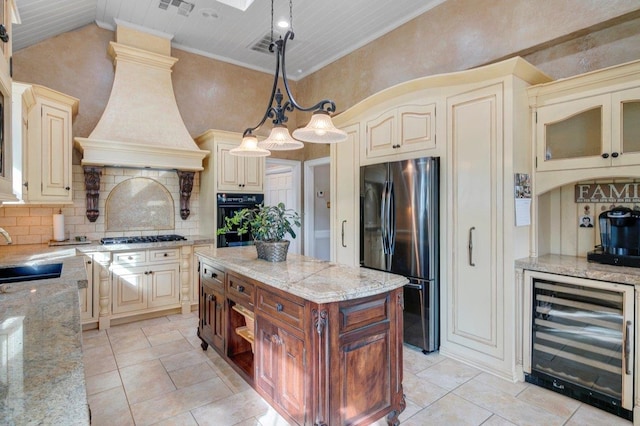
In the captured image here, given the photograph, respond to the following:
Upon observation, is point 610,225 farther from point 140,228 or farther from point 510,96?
point 140,228

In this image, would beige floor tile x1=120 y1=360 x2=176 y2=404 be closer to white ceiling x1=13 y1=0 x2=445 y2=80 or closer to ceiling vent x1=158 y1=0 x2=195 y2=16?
white ceiling x1=13 y1=0 x2=445 y2=80

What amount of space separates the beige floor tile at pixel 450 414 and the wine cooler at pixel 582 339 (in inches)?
25.7

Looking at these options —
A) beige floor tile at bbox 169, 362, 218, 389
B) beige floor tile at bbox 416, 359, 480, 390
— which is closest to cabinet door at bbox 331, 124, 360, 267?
beige floor tile at bbox 416, 359, 480, 390

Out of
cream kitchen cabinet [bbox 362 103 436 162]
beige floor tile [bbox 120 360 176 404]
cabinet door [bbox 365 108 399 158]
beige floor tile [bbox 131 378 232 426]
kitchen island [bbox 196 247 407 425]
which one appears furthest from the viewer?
cabinet door [bbox 365 108 399 158]

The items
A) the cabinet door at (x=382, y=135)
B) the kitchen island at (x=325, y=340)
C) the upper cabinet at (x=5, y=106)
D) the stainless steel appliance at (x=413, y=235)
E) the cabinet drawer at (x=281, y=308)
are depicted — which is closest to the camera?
the upper cabinet at (x=5, y=106)

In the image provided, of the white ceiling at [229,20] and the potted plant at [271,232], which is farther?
the white ceiling at [229,20]

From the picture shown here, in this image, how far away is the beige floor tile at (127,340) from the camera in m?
3.32

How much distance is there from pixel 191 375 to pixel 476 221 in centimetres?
269

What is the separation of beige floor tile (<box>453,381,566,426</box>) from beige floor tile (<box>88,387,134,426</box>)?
2312mm

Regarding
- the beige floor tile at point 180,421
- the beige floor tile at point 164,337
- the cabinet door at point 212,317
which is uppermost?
the cabinet door at point 212,317

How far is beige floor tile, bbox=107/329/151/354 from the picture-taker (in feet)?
10.9

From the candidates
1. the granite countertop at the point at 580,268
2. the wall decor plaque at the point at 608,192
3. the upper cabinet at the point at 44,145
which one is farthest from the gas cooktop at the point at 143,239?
the wall decor plaque at the point at 608,192

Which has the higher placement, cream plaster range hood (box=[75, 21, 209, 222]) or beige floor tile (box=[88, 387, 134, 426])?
cream plaster range hood (box=[75, 21, 209, 222])

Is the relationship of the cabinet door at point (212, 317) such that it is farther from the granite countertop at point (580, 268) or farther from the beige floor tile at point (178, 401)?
the granite countertop at point (580, 268)
